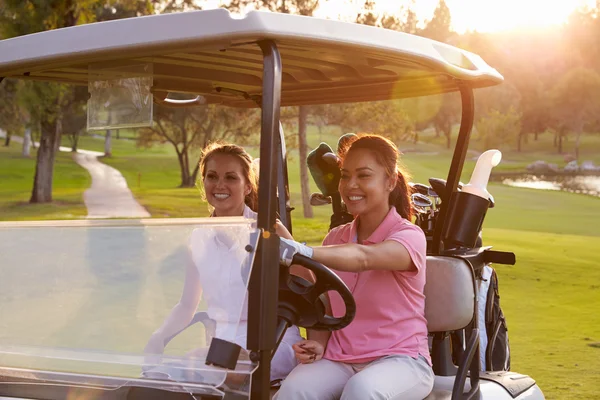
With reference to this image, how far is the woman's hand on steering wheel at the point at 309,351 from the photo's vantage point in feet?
9.80

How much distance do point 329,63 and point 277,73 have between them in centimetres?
95

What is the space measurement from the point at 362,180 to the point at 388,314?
0.47 metres

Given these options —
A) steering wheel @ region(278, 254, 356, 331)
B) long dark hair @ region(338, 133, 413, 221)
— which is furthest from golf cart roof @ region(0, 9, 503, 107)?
steering wheel @ region(278, 254, 356, 331)

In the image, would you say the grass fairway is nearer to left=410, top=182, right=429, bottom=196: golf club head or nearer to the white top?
left=410, top=182, right=429, bottom=196: golf club head

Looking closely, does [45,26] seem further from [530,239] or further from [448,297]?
[448,297]

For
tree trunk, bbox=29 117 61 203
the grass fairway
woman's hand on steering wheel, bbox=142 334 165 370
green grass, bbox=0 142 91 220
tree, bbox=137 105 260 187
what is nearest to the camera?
woman's hand on steering wheel, bbox=142 334 165 370

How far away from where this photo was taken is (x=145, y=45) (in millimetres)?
2164

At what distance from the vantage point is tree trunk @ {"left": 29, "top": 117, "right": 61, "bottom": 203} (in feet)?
81.5

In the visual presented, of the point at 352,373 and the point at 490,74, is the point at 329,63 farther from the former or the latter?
the point at 352,373

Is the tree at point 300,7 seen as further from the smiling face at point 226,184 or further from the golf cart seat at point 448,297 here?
the golf cart seat at point 448,297

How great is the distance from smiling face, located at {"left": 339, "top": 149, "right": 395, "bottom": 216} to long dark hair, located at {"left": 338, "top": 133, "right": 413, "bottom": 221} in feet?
0.07

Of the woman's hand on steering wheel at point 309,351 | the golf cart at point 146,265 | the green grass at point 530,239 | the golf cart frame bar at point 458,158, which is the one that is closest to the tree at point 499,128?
the green grass at point 530,239

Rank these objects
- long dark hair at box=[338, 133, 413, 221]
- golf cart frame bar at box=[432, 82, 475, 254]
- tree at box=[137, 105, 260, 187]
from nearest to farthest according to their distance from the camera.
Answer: long dark hair at box=[338, 133, 413, 221], golf cart frame bar at box=[432, 82, 475, 254], tree at box=[137, 105, 260, 187]

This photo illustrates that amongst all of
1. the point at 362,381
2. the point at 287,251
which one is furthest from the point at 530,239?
the point at 287,251
